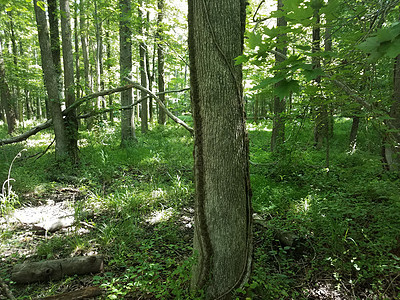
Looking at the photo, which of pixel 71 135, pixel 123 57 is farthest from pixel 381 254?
pixel 123 57

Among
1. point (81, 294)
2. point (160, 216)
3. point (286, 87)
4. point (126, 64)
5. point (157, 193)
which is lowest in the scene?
point (81, 294)

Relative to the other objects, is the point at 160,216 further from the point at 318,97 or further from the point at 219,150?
the point at 318,97

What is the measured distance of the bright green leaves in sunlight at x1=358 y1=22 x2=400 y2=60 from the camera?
107 cm

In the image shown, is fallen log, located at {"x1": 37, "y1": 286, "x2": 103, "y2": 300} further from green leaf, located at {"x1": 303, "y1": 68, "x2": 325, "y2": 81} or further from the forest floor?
green leaf, located at {"x1": 303, "y1": 68, "x2": 325, "y2": 81}

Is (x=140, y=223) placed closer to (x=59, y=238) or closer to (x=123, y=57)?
(x=59, y=238)

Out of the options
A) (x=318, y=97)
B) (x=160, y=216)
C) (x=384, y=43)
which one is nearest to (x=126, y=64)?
(x=160, y=216)

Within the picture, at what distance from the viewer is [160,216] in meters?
4.56

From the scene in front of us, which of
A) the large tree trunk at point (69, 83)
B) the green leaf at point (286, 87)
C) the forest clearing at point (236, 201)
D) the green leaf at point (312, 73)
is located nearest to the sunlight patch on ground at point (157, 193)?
the forest clearing at point (236, 201)

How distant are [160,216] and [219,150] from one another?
2.75 metres

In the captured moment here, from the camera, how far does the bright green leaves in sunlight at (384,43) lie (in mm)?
1069

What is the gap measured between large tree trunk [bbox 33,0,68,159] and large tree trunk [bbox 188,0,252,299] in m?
6.00

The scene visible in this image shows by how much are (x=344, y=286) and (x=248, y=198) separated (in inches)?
64.1

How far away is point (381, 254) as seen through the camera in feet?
9.50

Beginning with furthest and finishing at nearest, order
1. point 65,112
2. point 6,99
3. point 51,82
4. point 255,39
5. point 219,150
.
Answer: point 6,99, point 65,112, point 51,82, point 219,150, point 255,39
